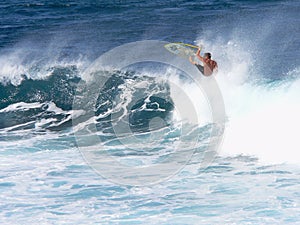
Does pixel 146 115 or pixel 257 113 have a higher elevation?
pixel 257 113

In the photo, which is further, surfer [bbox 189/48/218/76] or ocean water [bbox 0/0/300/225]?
surfer [bbox 189/48/218/76]

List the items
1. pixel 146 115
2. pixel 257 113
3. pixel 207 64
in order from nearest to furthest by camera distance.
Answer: pixel 207 64 → pixel 257 113 → pixel 146 115

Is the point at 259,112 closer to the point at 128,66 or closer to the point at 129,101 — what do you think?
the point at 129,101

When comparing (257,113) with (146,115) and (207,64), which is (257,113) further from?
(146,115)

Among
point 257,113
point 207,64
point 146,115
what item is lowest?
point 146,115

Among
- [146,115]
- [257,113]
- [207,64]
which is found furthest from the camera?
[146,115]

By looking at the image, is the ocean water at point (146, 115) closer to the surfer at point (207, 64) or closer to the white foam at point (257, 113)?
the white foam at point (257, 113)

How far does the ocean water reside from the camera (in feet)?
50.5

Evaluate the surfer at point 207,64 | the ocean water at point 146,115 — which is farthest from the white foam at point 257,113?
the surfer at point 207,64

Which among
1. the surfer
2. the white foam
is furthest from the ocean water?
the surfer

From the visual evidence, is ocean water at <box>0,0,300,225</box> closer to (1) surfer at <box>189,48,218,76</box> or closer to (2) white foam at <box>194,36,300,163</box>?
(2) white foam at <box>194,36,300,163</box>

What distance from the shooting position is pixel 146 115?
76.3ft

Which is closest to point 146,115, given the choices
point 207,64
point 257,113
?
point 257,113

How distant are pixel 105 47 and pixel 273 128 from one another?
13.0 meters
